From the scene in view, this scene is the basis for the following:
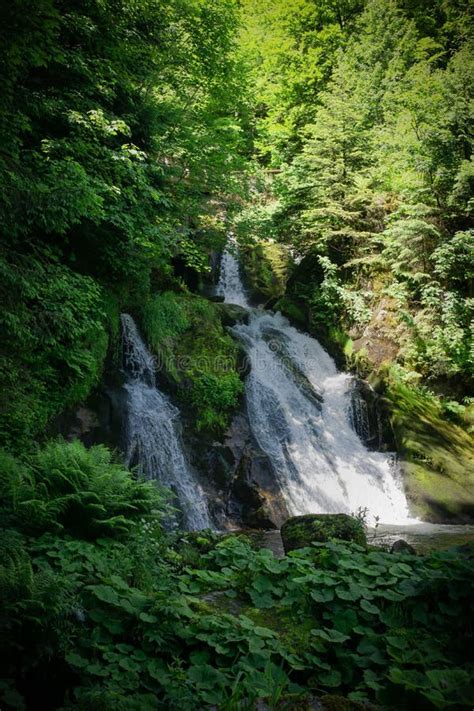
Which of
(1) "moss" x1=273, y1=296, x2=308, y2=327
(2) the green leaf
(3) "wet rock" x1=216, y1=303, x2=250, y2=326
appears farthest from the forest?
(3) "wet rock" x1=216, y1=303, x2=250, y2=326

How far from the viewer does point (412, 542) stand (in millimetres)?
8398

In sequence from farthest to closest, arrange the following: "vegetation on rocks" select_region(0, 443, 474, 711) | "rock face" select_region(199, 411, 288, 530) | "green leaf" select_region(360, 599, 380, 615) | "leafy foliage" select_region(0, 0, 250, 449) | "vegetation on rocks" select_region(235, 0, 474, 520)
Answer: "vegetation on rocks" select_region(235, 0, 474, 520) → "rock face" select_region(199, 411, 288, 530) → "leafy foliage" select_region(0, 0, 250, 449) → "green leaf" select_region(360, 599, 380, 615) → "vegetation on rocks" select_region(0, 443, 474, 711)

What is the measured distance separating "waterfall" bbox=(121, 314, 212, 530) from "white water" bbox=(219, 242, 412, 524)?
2.31 meters

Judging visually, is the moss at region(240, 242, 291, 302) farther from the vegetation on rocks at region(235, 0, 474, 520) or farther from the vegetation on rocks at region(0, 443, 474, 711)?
the vegetation on rocks at region(0, 443, 474, 711)

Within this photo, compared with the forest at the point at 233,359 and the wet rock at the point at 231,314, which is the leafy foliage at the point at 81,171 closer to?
the forest at the point at 233,359

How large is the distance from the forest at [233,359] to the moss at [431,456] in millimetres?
75

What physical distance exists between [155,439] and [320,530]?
4.95 m

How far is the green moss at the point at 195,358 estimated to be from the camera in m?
10.7

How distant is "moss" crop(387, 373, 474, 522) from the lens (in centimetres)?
1045

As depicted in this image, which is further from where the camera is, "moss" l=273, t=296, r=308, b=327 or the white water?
"moss" l=273, t=296, r=308, b=327

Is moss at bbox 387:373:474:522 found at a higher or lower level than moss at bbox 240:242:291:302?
lower

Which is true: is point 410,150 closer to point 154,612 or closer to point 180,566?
point 180,566

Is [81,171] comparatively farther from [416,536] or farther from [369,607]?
[416,536]

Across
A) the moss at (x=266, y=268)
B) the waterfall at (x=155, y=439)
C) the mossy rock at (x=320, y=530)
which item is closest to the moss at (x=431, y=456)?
the waterfall at (x=155, y=439)
